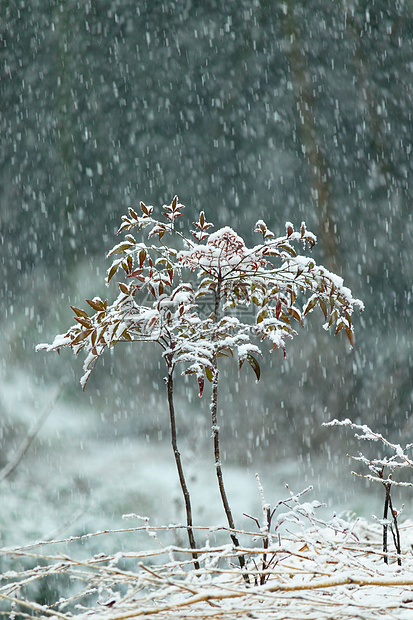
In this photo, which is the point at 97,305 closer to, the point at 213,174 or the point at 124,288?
the point at 124,288

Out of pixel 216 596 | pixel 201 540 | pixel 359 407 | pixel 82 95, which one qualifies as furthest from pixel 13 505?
pixel 82 95

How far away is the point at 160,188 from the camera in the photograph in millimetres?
3975

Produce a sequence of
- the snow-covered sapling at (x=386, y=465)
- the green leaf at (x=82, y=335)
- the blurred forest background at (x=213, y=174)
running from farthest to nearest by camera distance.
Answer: the blurred forest background at (x=213, y=174) → the green leaf at (x=82, y=335) → the snow-covered sapling at (x=386, y=465)

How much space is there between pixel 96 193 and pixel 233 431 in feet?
7.58

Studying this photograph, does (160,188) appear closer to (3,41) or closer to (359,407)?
→ (3,41)

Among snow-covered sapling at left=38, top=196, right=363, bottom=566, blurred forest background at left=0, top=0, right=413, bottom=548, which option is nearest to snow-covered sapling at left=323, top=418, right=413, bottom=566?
snow-covered sapling at left=38, top=196, right=363, bottom=566

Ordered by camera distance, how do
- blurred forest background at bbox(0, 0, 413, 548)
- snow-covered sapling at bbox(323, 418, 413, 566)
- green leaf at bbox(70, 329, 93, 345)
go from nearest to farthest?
snow-covered sapling at bbox(323, 418, 413, 566), green leaf at bbox(70, 329, 93, 345), blurred forest background at bbox(0, 0, 413, 548)

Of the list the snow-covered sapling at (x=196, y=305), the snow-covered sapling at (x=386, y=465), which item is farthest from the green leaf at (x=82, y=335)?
the snow-covered sapling at (x=386, y=465)

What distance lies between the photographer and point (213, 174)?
3.97m

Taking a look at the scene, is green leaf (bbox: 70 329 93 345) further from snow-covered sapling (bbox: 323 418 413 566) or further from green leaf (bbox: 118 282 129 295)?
snow-covered sapling (bbox: 323 418 413 566)

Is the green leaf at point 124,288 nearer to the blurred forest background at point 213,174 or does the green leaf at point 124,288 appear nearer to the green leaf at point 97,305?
the green leaf at point 97,305

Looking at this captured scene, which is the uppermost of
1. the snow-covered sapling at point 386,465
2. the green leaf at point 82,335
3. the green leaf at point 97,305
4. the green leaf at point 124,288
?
the green leaf at point 124,288

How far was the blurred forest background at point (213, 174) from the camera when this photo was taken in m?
3.43

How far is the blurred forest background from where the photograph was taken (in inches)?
135
